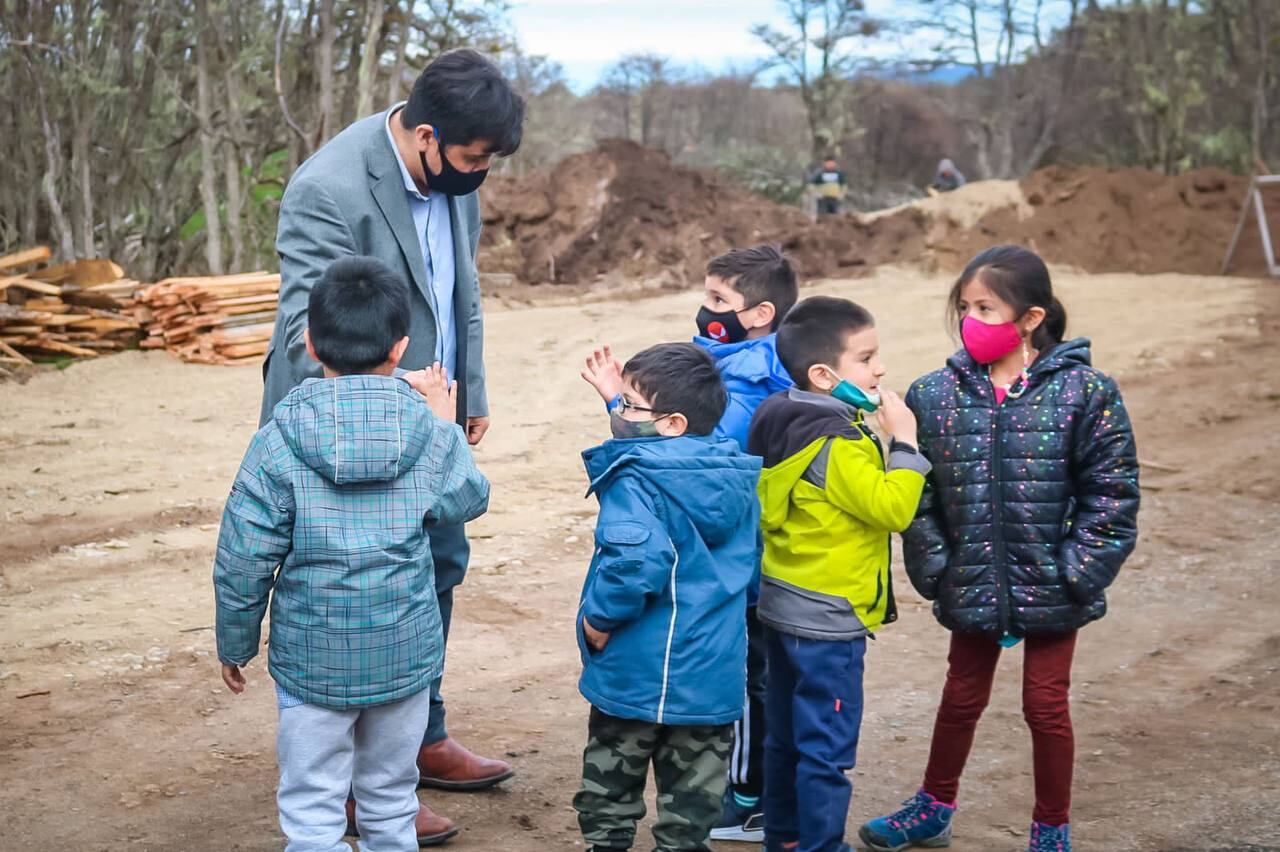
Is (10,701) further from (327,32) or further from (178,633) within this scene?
(327,32)

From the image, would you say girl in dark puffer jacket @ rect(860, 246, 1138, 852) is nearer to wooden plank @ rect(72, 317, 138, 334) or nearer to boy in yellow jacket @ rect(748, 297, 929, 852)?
boy in yellow jacket @ rect(748, 297, 929, 852)

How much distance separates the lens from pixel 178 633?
5.90m

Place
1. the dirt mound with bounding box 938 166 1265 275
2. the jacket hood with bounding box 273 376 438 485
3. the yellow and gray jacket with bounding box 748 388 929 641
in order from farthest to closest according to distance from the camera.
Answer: the dirt mound with bounding box 938 166 1265 275 < the yellow and gray jacket with bounding box 748 388 929 641 < the jacket hood with bounding box 273 376 438 485

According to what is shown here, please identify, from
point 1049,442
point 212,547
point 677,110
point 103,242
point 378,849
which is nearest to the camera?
point 378,849

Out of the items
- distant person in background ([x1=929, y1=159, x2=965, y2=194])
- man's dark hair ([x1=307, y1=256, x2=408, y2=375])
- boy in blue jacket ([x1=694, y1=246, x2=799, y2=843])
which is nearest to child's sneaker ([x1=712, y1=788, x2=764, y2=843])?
boy in blue jacket ([x1=694, y1=246, x2=799, y2=843])

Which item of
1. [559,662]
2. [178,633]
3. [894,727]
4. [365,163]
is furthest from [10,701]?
[894,727]

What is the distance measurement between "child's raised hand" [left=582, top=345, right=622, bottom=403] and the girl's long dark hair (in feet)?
3.22

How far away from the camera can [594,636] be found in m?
3.32

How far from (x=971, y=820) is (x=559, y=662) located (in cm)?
208

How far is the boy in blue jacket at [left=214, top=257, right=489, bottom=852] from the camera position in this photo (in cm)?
309

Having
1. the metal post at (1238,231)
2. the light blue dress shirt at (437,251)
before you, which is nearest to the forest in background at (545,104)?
the metal post at (1238,231)

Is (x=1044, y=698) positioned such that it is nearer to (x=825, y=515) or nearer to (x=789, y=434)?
(x=825, y=515)

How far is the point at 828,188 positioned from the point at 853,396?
64.8 feet

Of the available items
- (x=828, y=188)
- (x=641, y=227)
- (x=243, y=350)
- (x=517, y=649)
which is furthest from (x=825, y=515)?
(x=828, y=188)
